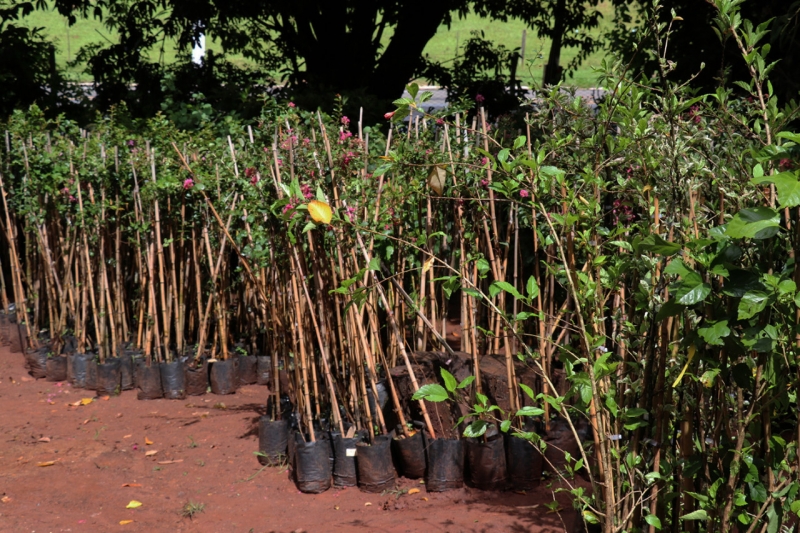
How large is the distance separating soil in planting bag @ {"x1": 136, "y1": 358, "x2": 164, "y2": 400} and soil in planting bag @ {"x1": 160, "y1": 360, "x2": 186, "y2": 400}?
30mm

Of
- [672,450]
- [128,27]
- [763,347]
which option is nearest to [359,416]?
[672,450]

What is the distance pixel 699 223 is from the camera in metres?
2.12

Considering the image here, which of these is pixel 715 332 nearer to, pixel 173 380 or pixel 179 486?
pixel 179 486

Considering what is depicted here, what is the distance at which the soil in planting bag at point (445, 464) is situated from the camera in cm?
350

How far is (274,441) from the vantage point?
393 centimetres

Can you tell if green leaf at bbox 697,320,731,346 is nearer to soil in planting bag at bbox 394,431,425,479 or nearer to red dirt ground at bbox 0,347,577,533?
red dirt ground at bbox 0,347,577,533

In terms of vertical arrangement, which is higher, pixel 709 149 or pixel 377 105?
pixel 377 105

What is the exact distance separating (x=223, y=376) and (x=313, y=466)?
5.26ft

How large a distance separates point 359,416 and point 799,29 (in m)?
4.91

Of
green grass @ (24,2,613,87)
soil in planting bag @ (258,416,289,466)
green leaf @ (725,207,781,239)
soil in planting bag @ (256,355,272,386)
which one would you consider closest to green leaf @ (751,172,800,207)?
green leaf @ (725,207,781,239)

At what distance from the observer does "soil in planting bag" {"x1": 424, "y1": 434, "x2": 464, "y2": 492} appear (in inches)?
138

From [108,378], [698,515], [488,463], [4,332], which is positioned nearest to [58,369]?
[108,378]

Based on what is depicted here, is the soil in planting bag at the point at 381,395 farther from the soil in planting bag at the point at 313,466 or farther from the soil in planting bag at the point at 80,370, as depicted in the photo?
the soil in planting bag at the point at 80,370

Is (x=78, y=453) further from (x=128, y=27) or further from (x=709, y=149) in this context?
(x=128, y=27)
